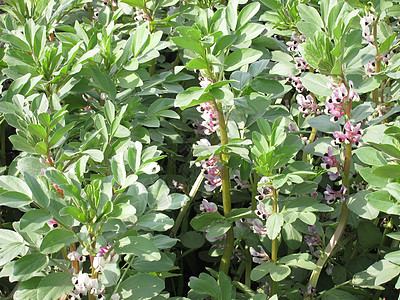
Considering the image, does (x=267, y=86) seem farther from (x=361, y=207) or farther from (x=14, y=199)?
(x=14, y=199)

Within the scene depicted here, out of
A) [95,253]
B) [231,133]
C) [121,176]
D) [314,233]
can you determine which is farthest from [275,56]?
[95,253]

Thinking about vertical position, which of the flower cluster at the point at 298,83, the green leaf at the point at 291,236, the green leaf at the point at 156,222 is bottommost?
the green leaf at the point at 291,236

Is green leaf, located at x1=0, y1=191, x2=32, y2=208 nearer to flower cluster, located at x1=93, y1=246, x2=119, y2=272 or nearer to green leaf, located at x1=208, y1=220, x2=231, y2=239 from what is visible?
flower cluster, located at x1=93, y1=246, x2=119, y2=272

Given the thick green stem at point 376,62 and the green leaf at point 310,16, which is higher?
the green leaf at point 310,16

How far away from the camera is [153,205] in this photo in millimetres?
1338

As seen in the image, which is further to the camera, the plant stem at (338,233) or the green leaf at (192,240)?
the green leaf at (192,240)

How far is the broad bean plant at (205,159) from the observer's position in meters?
1.19

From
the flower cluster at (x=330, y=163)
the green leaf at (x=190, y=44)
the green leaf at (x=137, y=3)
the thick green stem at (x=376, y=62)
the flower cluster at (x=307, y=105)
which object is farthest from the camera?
the green leaf at (x=137, y=3)

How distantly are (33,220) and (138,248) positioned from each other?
0.78ft

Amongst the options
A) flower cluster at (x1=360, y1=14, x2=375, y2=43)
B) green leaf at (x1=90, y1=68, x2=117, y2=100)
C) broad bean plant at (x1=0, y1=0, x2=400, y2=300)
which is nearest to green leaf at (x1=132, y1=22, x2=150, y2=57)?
broad bean plant at (x1=0, y1=0, x2=400, y2=300)

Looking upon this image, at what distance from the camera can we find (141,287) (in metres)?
1.28

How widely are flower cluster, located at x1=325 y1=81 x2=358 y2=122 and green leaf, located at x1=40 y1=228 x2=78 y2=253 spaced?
791 mm

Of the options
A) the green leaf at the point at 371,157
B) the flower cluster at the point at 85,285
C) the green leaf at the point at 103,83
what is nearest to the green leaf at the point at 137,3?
the green leaf at the point at 103,83

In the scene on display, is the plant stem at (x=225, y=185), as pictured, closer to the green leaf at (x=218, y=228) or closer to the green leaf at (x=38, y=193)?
the green leaf at (x=218, y=228)
